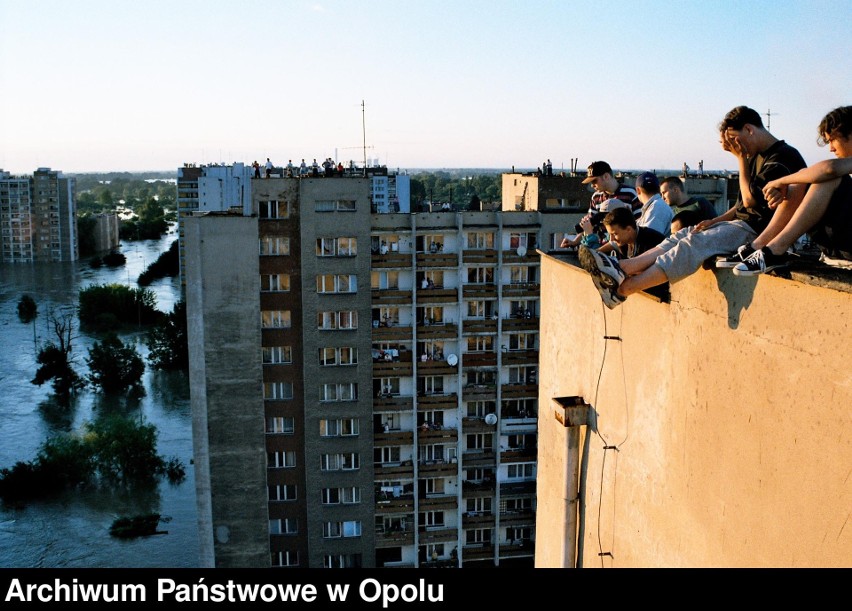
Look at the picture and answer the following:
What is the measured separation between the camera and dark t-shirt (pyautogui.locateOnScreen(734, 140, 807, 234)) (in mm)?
3453

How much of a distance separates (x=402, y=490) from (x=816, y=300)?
23.8 meters

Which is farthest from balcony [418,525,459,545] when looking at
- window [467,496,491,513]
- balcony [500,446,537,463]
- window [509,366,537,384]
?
window [509,366,537,384]

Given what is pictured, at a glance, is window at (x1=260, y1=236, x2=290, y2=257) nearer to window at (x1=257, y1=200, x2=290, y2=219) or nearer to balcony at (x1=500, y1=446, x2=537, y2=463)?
window at (x1=257, y1=200, x2=290, y2=219)

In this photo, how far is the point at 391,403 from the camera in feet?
81.7

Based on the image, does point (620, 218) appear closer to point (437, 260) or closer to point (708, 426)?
point (708, 426)

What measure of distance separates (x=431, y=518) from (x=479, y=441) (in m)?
2.75

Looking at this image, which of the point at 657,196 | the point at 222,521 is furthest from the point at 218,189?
the point at 657,196

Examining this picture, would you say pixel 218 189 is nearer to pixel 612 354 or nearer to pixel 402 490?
pixel 402 490

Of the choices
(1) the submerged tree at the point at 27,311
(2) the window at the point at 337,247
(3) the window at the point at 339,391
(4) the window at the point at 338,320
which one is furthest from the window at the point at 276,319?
(1) the submerged tree at the point at 27,311

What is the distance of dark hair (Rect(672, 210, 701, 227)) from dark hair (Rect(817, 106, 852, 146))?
1117 millimetres

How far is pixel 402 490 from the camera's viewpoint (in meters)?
25.5
